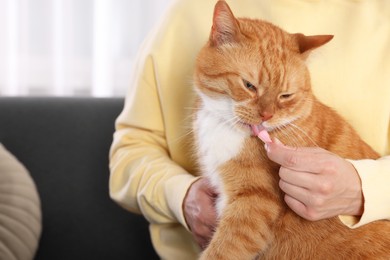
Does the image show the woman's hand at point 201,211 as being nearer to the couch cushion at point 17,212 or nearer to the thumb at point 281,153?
the thumb at point 281,153

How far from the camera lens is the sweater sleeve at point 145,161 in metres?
1.41

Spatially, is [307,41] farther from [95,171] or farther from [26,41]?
[26,41]

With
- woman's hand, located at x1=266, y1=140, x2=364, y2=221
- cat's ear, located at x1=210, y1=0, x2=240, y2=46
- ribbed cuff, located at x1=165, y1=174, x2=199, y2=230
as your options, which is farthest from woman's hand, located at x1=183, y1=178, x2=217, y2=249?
cat's ear, located at x1=210, y1=0, x2=240, y2=46

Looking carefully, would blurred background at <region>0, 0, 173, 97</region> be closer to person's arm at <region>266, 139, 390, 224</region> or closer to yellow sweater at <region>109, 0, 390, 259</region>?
yellow sweater at <region>109, 0, 390, 259</region>

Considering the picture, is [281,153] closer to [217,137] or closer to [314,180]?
[314,180]

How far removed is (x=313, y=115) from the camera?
4.03 feet

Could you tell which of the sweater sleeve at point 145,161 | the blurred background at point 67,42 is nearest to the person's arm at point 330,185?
the sweater sleeve at point 145,161

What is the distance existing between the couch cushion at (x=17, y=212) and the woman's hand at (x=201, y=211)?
2.29 feet

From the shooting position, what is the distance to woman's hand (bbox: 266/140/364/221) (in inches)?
42.8

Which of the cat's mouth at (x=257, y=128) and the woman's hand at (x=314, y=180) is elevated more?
the cat's mouth at (x=257, y=128)

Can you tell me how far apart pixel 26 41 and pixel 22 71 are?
128mm

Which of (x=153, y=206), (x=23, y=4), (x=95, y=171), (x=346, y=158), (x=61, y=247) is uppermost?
(x=23, y=4)

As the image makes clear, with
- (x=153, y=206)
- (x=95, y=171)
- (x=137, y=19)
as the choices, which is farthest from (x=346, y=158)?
(x=137, y=19)

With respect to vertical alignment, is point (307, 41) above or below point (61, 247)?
above
